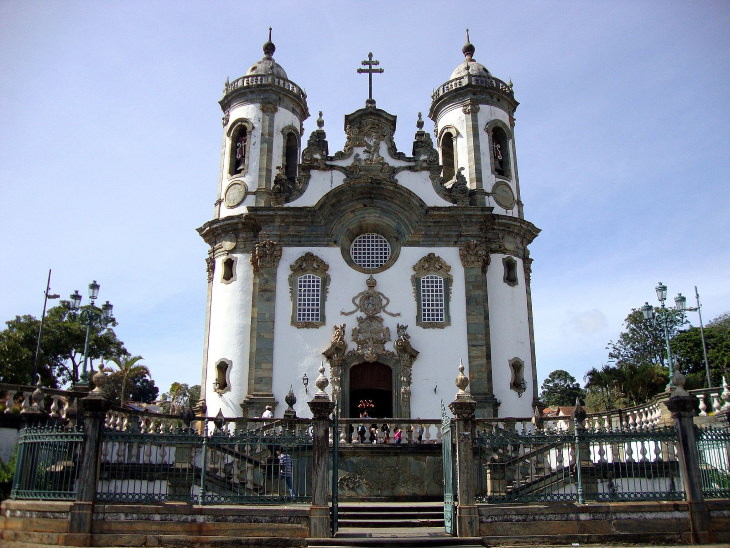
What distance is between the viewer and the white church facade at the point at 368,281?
76.8ft

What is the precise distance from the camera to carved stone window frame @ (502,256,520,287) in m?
25.7

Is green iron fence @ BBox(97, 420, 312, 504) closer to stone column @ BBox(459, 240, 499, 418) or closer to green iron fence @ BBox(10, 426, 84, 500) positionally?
green iron fence @ BBox(10, 426, 84, 500)

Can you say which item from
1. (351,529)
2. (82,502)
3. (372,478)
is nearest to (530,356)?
(372,478)

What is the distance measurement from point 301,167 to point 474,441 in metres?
15.4

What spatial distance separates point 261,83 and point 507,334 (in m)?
14.1

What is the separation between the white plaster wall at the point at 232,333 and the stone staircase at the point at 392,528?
9.95 meters

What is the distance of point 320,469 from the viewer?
1221 centimetres

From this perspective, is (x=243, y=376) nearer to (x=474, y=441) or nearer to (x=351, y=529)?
(x=351, y=529)

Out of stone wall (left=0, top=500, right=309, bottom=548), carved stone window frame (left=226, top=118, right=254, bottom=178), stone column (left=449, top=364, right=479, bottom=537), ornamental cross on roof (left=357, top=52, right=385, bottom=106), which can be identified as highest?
ornamental cross on roof (left=357, top=52, right=385, bottom=106)

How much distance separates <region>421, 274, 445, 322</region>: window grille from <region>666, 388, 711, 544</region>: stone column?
11508 millimetres

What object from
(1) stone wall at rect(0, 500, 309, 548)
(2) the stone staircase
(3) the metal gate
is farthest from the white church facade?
(1) stone wall at rect(0, 500, 309, 548)

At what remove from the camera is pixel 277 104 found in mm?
27969

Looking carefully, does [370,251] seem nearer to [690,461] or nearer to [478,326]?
[478,326]

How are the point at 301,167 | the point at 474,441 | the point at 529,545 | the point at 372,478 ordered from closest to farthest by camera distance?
the point at 529,545 → the point at 474,441 → the point at 372,478 → the point at 301,167
